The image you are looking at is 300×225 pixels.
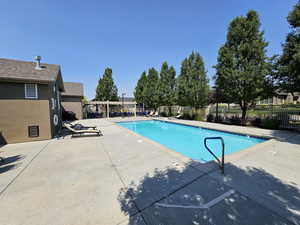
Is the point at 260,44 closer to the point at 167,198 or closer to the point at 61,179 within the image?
the point at 167,198

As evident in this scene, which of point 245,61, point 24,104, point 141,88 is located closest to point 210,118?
point 245,61

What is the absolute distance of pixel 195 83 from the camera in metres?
15.2

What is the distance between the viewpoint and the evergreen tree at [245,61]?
10109 mm

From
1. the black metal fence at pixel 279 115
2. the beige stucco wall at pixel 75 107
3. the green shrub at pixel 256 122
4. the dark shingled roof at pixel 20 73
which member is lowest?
the green shrub at pixel 256 122

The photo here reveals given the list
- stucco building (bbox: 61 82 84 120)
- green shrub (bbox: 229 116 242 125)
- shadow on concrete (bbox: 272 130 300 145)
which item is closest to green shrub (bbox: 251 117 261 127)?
green shrub (bbox: 229 116 242 125)

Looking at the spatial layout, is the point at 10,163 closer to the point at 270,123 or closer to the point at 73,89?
the point at 270,123

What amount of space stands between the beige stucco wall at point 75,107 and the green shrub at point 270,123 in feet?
72.7

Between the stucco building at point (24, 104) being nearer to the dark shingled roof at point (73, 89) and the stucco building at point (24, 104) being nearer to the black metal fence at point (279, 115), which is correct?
the dark shingled roof at point (73, 89)

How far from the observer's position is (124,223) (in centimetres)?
192

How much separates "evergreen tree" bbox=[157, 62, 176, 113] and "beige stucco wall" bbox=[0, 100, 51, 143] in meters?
15.3

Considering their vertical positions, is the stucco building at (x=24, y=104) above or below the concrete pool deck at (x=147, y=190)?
above

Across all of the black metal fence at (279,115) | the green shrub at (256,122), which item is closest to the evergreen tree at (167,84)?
the black metal fence at (279,115)

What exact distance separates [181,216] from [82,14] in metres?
11.3

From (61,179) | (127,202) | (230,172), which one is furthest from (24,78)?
(230,172)
